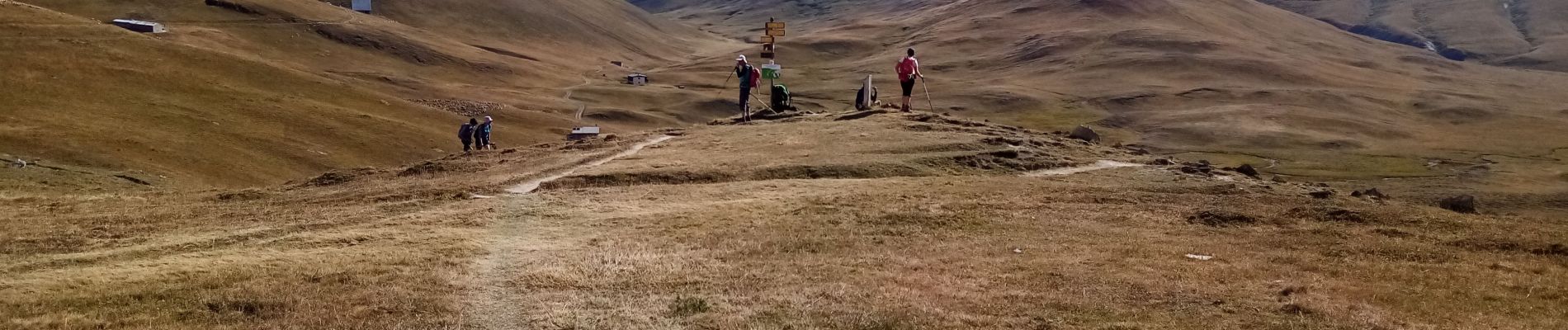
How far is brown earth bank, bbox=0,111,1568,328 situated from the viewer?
1439 cm

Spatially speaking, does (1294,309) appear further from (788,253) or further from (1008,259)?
(788,253)

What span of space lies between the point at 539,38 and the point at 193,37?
78.7m

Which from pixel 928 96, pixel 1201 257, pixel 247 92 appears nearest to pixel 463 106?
pixel 247 92

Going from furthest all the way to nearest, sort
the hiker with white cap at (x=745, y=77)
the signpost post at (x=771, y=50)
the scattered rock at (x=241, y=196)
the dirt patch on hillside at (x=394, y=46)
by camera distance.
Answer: the dirt patch on hillside at (x=394, y=46) < the signpost post at (x=771, y=50) < the hiker with white cap at (x=745, y=77) < the scattered rock at (x=241, y=196)

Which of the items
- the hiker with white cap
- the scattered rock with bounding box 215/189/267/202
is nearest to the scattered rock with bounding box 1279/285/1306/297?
the scattered rock with bounding box 215/189/267/202

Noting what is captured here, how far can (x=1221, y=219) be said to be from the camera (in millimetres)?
21984

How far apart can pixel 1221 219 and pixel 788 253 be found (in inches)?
333

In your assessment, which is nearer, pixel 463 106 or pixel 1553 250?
pixel 1553 250

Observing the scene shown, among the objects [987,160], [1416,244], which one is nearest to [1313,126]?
[987,160]

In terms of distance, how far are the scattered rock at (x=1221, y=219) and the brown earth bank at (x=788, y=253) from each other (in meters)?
0.06

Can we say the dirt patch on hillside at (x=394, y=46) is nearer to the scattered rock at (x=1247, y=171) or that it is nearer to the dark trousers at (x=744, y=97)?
the dark trousers at (x=744, y=97)

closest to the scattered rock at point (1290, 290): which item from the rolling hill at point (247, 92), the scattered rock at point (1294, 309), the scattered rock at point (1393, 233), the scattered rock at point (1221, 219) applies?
the scattered rock at point (1294, 309)

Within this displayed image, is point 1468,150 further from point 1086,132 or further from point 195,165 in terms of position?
point 195,165

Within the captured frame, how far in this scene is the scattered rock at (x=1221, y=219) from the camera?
2170cm
